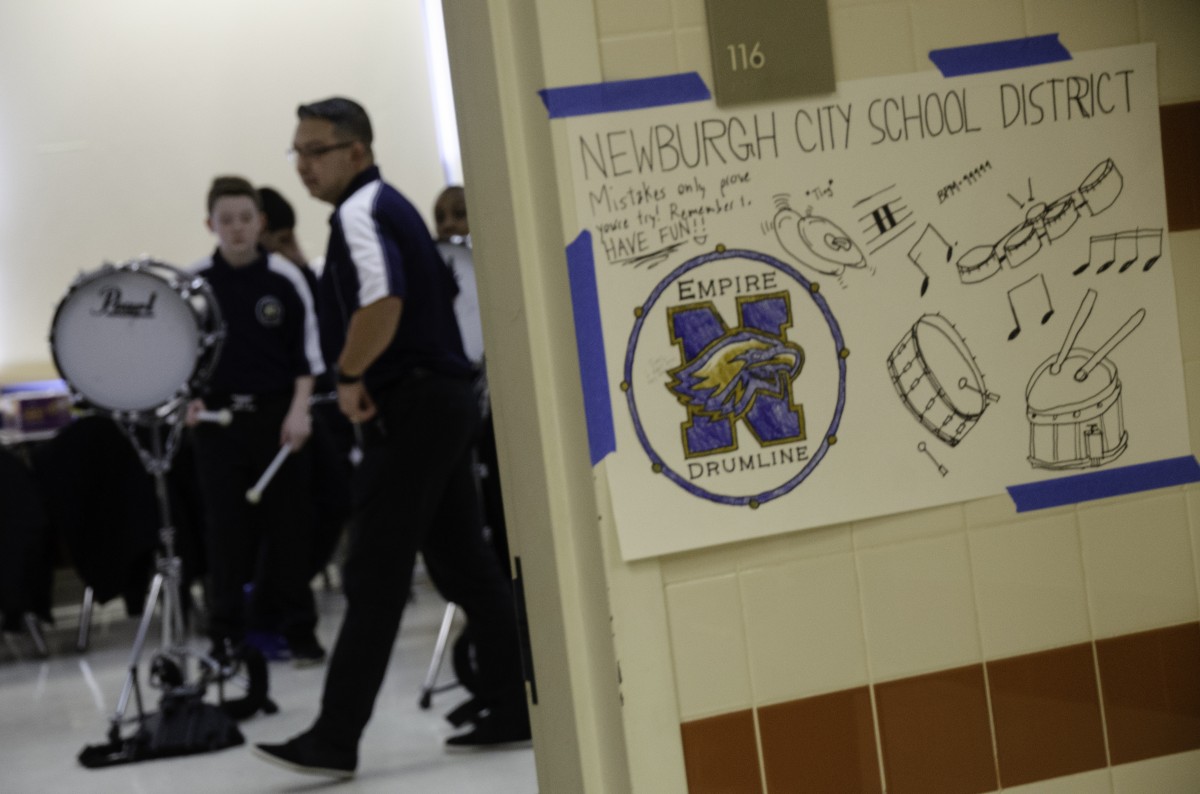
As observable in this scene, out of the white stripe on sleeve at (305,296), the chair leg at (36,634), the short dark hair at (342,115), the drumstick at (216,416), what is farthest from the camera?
the chair leg at (36,634)

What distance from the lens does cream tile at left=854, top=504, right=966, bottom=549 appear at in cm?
150

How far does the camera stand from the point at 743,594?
4.79ft

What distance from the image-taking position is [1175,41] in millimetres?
1570

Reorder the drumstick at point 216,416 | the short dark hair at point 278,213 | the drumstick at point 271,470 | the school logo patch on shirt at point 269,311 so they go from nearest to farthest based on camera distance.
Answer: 1. the drumstick at point 216,416
2. the drumstick at point 271,470
3. the school logo patch on shirt at point 269,311
4. the short dark hair at point 278,213

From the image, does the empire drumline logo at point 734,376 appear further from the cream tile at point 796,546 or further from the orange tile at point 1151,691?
the orange tile at point 1151,691

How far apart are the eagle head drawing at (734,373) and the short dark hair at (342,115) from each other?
6.65 feet

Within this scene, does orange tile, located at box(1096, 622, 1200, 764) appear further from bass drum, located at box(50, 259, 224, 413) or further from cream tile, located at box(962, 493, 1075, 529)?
bass drum, located at box(50, 259, 224, 413)

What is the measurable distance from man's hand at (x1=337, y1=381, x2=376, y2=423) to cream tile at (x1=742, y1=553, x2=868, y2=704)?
1802mm

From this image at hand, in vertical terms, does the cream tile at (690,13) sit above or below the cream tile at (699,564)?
above

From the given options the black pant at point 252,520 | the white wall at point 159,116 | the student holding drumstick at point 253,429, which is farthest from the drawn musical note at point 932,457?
the white wall at point 159,116

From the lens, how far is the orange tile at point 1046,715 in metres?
1.54

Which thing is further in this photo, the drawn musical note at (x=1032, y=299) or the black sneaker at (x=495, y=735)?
the black sneaker at (x=495, y=735)

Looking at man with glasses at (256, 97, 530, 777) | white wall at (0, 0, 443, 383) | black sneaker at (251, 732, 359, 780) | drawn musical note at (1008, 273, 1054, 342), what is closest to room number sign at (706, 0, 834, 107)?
drawn musical note at (1008, 273, 1054, 342)

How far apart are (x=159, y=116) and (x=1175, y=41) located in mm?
6968
